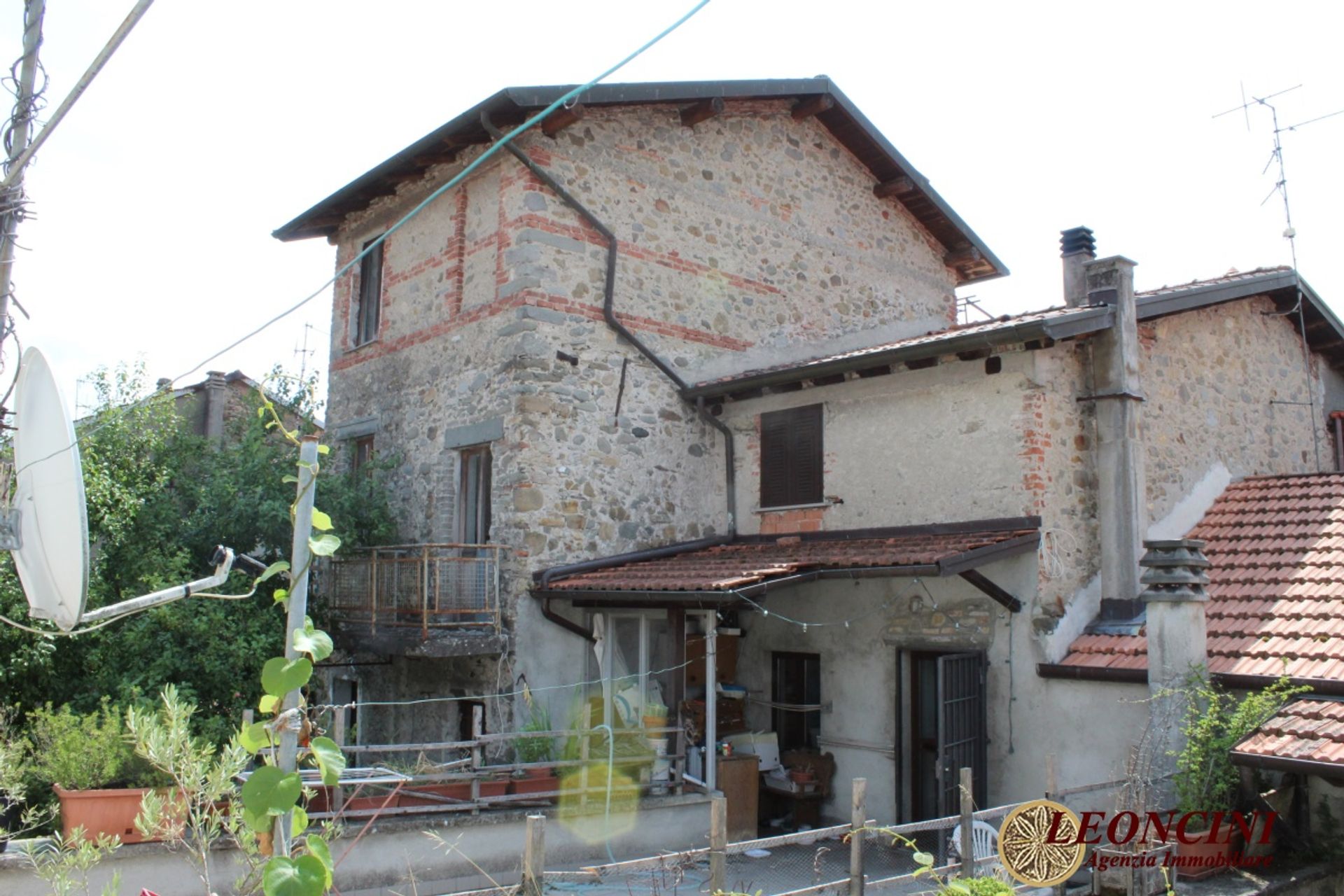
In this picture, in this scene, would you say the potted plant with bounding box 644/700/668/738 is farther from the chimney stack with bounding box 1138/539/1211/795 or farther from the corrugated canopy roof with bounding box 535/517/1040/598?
the chimney stack with bounding box 1138/539/1211/795

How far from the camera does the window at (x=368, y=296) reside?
14281 mm

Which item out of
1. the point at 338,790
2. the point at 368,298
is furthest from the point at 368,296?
the point at 338,790

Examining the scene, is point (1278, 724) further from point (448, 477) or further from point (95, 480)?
point (95, 480)

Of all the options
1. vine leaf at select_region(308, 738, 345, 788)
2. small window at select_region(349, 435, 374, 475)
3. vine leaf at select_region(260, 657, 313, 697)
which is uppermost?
small window at select_region(349, 435, 374, 475)

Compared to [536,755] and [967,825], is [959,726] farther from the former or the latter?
[536,755]

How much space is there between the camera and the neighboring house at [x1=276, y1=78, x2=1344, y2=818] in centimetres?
984

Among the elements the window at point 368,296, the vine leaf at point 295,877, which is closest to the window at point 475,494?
the window at point 368,296

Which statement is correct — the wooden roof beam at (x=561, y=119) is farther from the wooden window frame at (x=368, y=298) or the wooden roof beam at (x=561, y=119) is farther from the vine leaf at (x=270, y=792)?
the vine leaf at (x=270, y=792)

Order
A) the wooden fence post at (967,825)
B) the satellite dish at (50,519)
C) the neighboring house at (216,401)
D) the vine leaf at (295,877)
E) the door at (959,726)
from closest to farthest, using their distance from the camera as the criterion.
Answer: the vine leaf at (295,877) < the satellite dish at (50,519) < the wooden fence post at (967,825) < the door at (959,726) < the neighboring house at (216,401)

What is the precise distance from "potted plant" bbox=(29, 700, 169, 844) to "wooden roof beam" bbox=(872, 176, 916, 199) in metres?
11.6

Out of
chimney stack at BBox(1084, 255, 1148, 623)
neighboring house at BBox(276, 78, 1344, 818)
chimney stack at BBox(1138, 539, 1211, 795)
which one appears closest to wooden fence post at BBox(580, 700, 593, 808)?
neighboring house at BBox(276, 78, 1344, 818)

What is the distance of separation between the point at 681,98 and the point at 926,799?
26.6 feet

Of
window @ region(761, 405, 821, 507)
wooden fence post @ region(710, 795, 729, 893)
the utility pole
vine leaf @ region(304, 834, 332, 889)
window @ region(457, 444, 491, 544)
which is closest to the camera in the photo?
vine leaf @ region(304, 834, 332, 889)

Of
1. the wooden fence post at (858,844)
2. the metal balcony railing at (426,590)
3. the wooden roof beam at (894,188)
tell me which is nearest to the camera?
the wooden fence post at (858,844)
